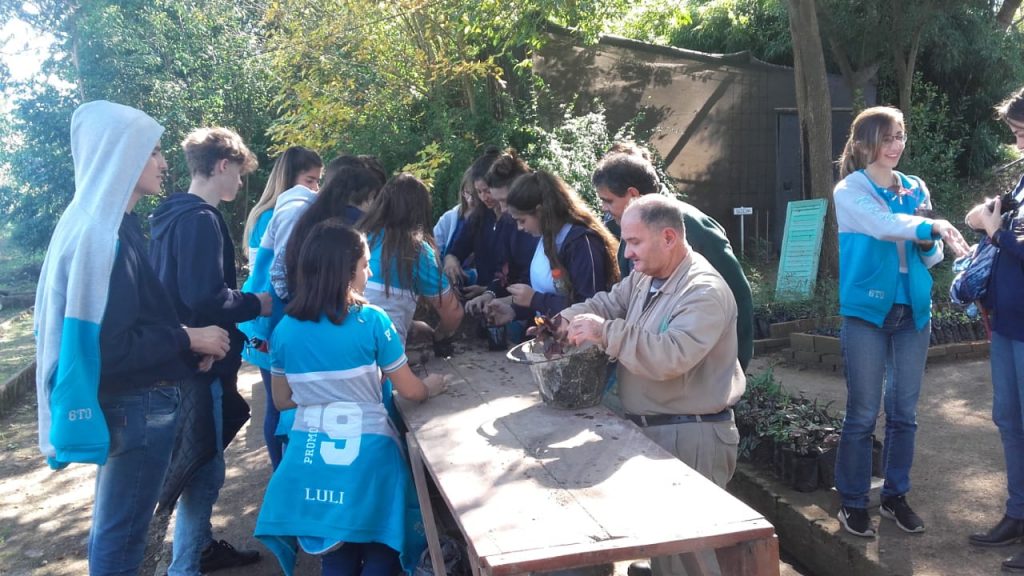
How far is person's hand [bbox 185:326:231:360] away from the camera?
2.95 metres

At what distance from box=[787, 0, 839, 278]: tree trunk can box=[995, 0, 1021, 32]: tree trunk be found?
5.73 meters

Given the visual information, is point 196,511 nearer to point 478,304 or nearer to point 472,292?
point 478,304

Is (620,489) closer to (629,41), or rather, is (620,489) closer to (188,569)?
(188,569)

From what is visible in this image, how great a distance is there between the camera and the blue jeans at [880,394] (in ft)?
11.6

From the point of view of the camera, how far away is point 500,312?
4059 millimetres

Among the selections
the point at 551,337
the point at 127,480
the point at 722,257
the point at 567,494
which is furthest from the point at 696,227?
the point at 127,480

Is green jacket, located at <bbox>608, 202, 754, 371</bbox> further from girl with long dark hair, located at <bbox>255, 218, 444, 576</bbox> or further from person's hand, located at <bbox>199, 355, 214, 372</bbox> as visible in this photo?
person's hand, located at <bbox>199, 355, 214, 372</bbox>

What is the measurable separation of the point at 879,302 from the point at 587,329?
1.60 m

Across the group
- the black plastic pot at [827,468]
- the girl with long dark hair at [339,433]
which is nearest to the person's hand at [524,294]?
the girl with long dark hair at [339,433]

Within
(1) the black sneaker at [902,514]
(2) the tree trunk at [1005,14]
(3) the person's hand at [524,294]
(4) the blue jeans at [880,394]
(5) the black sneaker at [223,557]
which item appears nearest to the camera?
(4) the blue jeans at [880,394]

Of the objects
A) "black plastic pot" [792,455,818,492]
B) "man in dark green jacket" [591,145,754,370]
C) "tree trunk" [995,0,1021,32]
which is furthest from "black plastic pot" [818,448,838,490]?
"tree trunk" [995,0,1021,32]

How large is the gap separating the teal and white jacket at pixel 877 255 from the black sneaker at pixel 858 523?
2.82 feet

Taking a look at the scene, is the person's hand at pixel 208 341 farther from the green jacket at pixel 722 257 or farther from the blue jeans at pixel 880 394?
the blue jeans at pixel 880 394

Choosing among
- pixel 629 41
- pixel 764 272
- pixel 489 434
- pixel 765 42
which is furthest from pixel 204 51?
pixel 489 434
